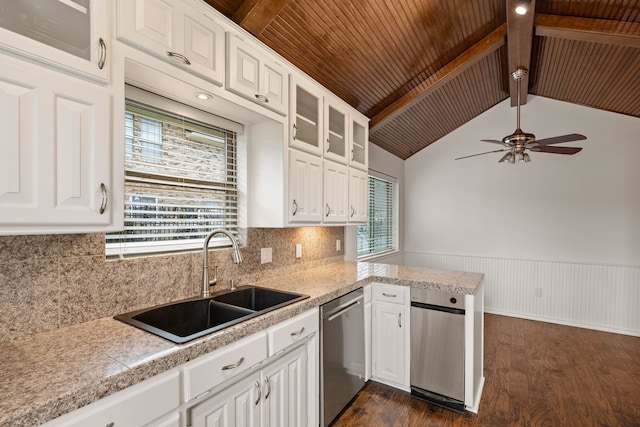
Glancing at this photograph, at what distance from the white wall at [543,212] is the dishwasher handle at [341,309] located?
337cm

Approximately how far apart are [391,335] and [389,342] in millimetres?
65

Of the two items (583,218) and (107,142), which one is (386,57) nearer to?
(107,142)

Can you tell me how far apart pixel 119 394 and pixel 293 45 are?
2.28 m

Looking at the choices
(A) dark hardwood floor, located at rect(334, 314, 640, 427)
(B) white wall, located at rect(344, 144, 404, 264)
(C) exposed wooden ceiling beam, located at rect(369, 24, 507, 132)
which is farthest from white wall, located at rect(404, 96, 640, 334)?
(C) exposed wooden ceiling beam, located at rect(369, 24, 507, 132)

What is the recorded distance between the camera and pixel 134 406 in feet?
3.34

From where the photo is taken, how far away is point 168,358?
1.11m

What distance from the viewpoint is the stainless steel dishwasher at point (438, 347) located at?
224 centimetres

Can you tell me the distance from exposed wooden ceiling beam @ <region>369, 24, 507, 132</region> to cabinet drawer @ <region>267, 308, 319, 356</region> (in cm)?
261

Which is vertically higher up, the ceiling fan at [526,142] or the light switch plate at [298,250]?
the ceiling fan at [526,142]

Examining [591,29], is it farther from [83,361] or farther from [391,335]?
[83,361]

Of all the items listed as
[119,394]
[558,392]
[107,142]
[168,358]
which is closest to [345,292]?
[168,358]

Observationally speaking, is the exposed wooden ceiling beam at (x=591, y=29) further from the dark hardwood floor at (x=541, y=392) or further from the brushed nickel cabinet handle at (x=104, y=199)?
the brushed nickel cabinet handle at (x=104, y=199)

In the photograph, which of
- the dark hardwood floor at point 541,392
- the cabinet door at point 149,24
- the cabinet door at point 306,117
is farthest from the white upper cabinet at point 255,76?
the dark hardwood floor at point 541,392

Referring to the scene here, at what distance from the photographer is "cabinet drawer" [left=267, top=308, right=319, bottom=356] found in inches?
62.4
